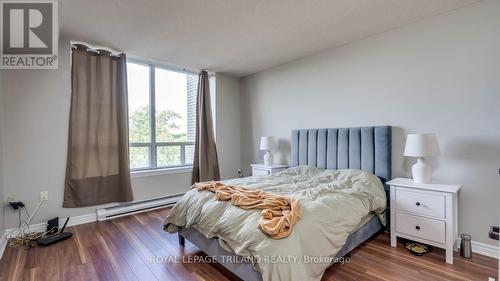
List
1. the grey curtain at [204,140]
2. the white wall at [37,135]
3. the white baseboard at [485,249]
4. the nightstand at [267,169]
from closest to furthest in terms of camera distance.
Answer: the white baseboard at [485,249]
the white wall at [37,135]
the nightstand at [267,169]
the grey curtain at [204,140]

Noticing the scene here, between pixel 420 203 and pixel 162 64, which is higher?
pixel 162 64

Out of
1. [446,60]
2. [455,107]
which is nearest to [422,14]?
[446,60]

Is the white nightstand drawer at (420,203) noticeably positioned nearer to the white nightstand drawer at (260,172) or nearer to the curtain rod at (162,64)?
the white nightstand drawer at (260,172)

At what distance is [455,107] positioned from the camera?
234 cm

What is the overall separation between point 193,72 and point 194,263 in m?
3.35

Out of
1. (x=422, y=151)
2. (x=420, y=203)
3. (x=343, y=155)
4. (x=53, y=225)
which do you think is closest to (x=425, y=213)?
(x=420, y=203)

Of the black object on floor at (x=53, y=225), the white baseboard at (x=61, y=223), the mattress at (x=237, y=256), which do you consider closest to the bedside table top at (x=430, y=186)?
the mattress at (x=237, y=256)

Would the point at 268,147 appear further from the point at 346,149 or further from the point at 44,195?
the point at 44,195

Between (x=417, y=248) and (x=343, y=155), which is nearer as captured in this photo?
(x=417, y=248)

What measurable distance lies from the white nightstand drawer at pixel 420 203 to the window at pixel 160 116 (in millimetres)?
3417

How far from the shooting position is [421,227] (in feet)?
7.12

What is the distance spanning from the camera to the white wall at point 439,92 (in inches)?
85.6

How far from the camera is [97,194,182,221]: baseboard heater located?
3.21 meters

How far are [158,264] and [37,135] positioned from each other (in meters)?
2.24
